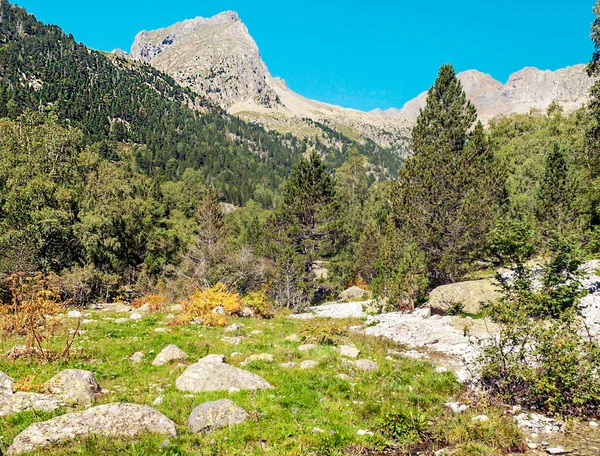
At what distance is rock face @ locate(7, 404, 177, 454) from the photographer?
21.6 feet

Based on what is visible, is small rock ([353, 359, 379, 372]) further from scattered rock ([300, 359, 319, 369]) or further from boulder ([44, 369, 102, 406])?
boulder ([44, 369, 102, 406])

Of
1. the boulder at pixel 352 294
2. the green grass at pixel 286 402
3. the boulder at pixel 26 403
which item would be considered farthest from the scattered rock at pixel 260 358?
the boulder at pixel 352 294

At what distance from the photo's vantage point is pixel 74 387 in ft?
29.6

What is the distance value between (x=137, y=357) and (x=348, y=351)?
7790 millimetres

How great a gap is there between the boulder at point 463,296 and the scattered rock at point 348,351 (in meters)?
10.4

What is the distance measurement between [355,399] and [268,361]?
399 cm

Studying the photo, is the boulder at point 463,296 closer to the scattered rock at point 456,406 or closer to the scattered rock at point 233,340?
the scattered rock at point 233,340

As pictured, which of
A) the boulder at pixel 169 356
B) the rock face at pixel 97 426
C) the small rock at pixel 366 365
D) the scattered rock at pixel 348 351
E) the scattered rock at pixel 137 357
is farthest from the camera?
the scattered rock at pixel 348 351

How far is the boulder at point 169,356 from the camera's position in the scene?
484 inches

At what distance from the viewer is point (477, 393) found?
10.4m

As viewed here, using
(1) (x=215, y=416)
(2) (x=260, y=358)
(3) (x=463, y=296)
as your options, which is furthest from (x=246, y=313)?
(1) (x=215, y=416)

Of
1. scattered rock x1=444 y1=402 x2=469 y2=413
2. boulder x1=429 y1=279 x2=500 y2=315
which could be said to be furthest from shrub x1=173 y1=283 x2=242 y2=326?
scattered rock x1=444 y1=402 x2=469 y2=413

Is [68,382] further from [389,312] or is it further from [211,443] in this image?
[389,312]

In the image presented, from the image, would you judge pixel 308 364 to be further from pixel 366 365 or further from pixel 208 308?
pixel 208 308
